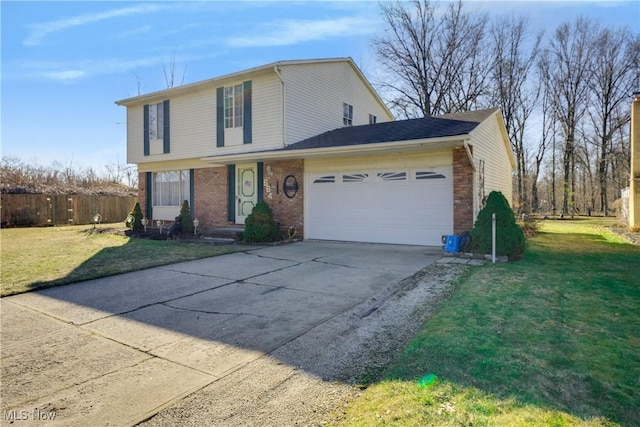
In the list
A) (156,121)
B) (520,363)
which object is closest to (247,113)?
(156,121)

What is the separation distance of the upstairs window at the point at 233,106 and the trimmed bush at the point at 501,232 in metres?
9.09

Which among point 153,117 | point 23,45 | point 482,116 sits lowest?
point 482,116

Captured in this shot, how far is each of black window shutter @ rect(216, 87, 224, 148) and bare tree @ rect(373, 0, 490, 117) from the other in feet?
50.6

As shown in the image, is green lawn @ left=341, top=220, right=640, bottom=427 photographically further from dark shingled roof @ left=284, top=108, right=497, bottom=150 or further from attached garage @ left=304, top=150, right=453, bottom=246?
dark shingled roof @ left=284, top=108, right=497, bottom=150

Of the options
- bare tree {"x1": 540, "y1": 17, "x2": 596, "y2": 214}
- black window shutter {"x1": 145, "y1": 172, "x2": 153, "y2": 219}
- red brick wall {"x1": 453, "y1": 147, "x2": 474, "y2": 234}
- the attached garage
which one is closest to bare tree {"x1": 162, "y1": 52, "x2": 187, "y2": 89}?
black window shutter {"x1": 145, "y1": 172, "x2": 153, "y2": 219}

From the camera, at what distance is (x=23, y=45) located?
1229 centimetres

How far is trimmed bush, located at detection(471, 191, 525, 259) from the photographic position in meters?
8.01

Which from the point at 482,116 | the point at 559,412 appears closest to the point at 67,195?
the point at 482,116

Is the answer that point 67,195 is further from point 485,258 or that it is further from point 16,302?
point 485,258

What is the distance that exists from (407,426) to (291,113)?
11484 mm

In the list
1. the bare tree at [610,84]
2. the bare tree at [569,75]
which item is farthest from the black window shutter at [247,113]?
the bare tree at [610,84]

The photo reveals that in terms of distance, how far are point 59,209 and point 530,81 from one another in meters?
33.7

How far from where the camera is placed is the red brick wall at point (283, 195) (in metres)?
12.1

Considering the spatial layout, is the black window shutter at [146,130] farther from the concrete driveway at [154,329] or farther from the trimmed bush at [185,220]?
the concrete driveway at [154,329]
